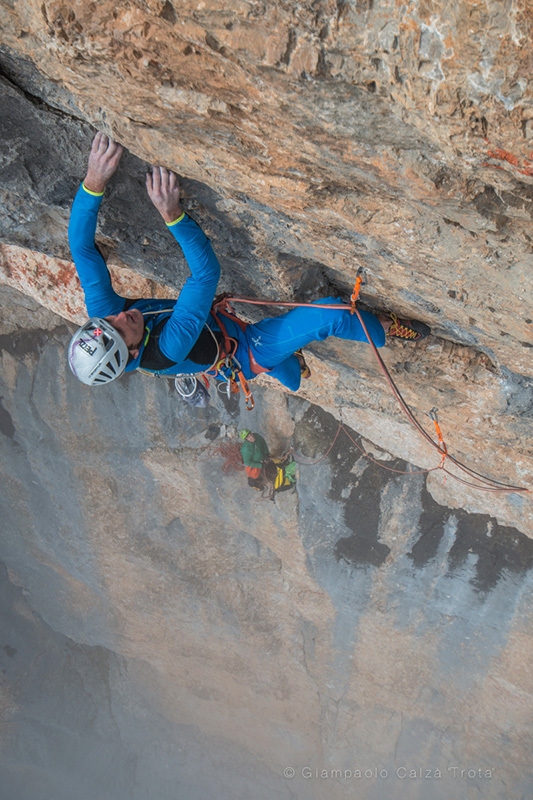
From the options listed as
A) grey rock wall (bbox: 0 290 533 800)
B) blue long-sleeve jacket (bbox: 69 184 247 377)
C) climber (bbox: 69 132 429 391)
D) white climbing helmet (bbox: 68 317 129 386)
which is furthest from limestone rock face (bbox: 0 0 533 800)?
white climbing helmet (bbox: 68 317 129 386)

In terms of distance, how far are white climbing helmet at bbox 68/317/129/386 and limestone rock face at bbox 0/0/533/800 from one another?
2.39 feet

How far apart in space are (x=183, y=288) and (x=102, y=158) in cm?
71

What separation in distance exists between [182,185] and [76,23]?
1.09 metres

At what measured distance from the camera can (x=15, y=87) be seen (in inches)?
108

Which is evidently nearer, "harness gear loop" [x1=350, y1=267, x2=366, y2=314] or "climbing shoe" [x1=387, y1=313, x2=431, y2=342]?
"harness gear loop" [x1=350, y1=267, x2=366, y2=314]

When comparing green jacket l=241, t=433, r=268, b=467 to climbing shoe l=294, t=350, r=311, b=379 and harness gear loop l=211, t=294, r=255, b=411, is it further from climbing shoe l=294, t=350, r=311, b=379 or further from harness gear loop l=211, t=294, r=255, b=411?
harness gear loop l=211, t=294, r=255, b=411

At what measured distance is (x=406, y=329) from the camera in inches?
137

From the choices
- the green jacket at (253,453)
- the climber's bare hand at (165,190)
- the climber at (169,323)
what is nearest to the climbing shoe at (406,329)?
the climber at (169,323)

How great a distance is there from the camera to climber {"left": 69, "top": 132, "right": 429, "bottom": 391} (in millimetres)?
2859

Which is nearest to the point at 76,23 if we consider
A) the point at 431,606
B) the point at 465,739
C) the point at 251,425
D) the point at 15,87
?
the point at 15,87

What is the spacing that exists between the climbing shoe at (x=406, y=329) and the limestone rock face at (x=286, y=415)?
6 centimetres

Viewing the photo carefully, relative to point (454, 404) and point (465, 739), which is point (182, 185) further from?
point (465, 739)

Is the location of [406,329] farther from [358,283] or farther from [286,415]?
[286,415]

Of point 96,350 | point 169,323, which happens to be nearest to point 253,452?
point 169,323
